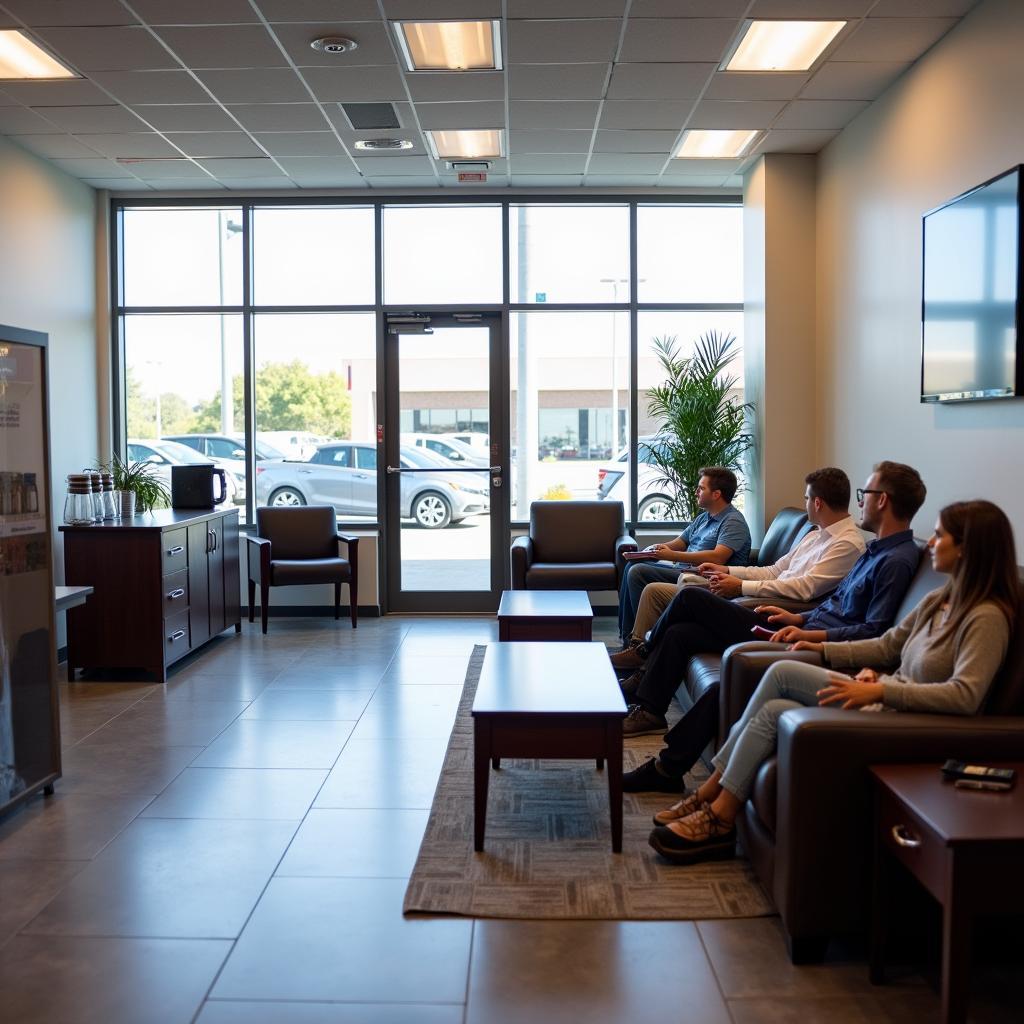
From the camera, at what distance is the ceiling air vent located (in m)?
6.04

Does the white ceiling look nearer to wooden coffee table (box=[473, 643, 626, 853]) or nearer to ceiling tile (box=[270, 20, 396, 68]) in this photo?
ceiling tile (box=[270, 20, 396, 68])

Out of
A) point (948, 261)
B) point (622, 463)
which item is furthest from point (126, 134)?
point (948, 261)

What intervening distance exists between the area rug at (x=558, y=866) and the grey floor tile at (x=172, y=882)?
513 millimetres

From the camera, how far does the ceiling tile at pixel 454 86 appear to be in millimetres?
5527

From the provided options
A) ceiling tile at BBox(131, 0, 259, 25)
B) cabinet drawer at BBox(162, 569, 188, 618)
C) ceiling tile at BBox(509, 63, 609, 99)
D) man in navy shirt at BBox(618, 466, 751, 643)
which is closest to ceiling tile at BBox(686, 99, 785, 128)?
ceiling tile at BBox(509, 63, 609, 99)

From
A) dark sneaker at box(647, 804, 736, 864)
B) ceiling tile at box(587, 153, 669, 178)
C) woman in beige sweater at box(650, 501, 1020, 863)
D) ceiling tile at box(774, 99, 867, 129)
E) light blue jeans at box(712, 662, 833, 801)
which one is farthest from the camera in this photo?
ceiling tile at box(587, 153, 669, 178)

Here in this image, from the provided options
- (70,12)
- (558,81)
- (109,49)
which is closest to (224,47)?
(109,49)

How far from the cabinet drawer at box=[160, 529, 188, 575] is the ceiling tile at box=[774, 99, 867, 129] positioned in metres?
4.24

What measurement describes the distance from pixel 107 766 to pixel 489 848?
1851 millimetres

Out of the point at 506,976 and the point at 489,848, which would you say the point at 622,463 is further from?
the point at 506,976

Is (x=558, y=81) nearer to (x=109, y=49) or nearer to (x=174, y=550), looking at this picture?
(x=109, y=49)

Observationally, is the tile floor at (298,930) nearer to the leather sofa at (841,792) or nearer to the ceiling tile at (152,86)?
the leather sofa at (841,792)

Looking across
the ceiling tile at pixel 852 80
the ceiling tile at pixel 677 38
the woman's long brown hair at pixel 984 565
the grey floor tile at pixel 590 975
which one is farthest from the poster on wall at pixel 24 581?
the ceiling tile at pixel 852 80

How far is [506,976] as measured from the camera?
272cm
